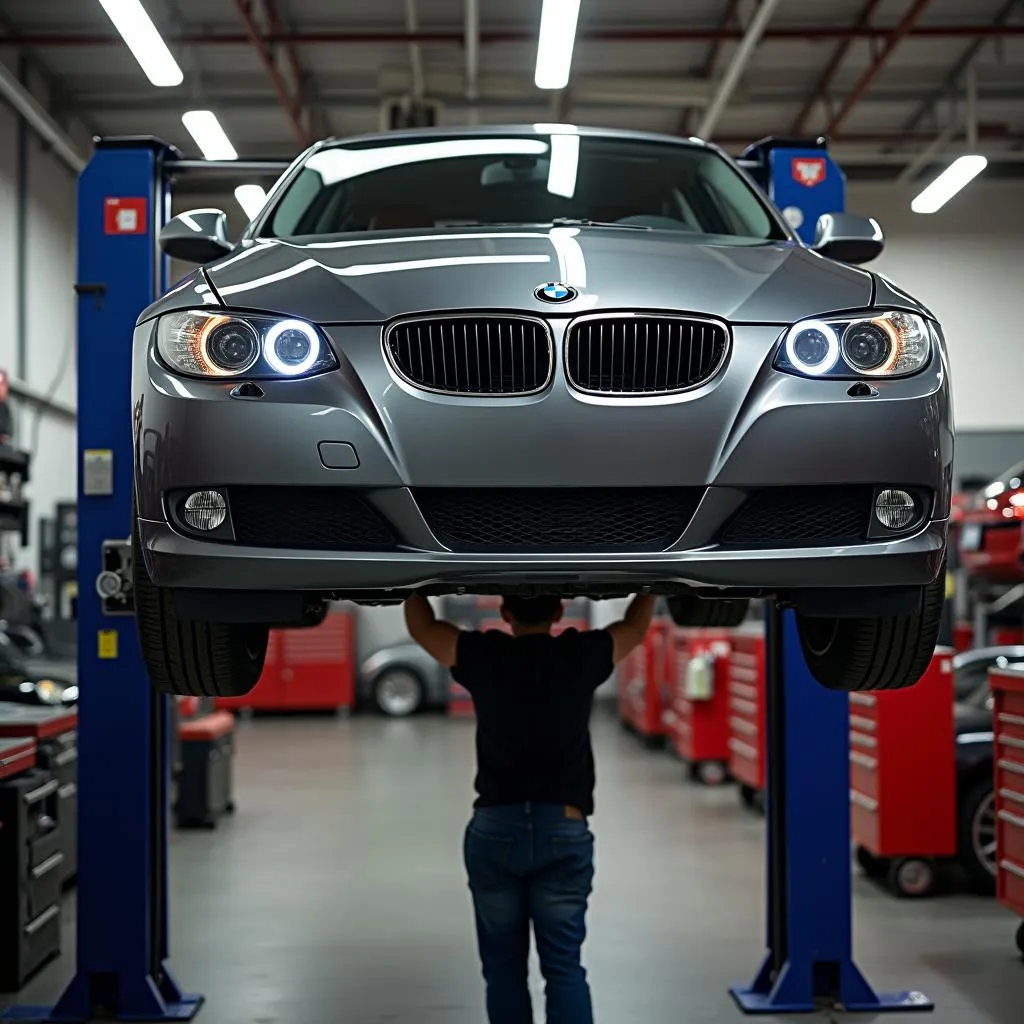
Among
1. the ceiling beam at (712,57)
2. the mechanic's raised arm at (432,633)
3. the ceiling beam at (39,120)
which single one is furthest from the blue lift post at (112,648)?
the ceiling beam at (712,57)

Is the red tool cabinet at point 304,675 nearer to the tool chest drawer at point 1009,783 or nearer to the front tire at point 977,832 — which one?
the front tire at point 977,832

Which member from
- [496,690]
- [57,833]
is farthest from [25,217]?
[496,690]

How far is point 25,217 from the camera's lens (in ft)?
41.0

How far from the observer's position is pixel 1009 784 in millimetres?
4625

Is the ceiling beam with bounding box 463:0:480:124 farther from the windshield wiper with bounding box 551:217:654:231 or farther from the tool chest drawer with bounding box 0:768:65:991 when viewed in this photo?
the windshield wiper with bounding box 551:217:654:231

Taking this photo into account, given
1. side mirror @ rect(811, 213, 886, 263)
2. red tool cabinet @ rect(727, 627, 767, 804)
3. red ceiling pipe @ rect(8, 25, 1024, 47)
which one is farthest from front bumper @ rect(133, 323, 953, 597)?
red ceiling pipe @ rect(8, 25, 1024, 47)

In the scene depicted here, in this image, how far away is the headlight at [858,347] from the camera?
7.11 ft

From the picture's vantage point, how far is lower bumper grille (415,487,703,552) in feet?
6.97

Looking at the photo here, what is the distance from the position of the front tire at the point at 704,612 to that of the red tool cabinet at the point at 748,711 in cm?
366

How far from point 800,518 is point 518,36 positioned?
31.0 ft

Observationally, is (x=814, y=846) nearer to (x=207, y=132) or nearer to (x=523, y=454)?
(x=523, y=454)

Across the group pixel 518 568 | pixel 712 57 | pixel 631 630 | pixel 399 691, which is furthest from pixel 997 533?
pixel 399 691

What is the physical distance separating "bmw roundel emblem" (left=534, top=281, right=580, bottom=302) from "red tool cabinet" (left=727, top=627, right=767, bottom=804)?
18.4ft

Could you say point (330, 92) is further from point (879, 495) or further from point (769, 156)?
point (879, 495)
